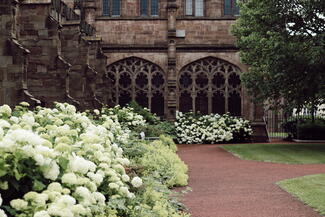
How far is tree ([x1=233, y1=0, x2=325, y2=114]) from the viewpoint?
736 inches

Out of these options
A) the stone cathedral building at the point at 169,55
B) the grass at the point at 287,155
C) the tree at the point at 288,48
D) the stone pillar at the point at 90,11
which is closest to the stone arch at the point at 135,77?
the stone cathedral building at the point at 169,55

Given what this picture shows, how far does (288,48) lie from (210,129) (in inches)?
348

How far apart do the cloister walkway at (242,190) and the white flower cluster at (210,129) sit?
32.8 ft

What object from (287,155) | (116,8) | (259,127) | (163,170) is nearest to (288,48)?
(287,155)

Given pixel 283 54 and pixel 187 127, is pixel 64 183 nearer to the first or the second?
pixel 283 54

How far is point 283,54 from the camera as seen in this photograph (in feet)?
61.3

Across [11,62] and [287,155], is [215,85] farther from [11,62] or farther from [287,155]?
[11,62]

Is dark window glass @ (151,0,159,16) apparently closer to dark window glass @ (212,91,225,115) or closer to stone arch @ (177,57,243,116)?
stone arch @ (177,57,243,116)

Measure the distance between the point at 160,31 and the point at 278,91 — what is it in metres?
10.5

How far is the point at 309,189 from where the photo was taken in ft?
32.9

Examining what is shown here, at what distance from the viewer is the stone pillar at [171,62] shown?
92.4ft

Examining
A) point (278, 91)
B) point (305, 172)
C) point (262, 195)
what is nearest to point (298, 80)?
point (278, 91)

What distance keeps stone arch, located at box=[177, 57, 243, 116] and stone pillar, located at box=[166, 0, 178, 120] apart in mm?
655

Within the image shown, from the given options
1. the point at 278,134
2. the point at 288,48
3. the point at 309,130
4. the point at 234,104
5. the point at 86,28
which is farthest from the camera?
the point at 278,134
